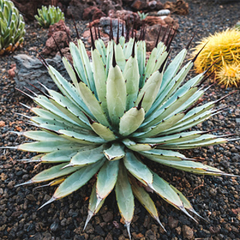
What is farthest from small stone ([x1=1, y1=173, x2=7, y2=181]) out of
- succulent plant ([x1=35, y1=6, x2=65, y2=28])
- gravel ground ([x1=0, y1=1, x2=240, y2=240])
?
succulent plant ([x1=35, y1=6, x2=65, y2=28])

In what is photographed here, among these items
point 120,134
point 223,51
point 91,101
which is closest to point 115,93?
point 91,101

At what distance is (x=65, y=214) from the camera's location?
160cm

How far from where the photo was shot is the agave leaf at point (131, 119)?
122 centimetres

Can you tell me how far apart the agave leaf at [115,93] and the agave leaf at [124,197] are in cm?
42

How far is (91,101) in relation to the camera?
1366 millimetres

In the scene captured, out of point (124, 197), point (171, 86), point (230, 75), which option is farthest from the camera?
point (230, 75)

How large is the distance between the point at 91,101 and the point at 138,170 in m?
0.56

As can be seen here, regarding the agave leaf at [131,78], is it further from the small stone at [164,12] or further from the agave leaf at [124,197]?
the small stone at [164,12]

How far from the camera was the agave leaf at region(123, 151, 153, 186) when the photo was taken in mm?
1207

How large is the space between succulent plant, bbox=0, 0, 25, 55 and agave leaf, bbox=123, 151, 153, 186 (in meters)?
3.39

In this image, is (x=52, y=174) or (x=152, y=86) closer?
(x=152, y=86)

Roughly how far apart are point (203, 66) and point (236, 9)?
15.3 ft

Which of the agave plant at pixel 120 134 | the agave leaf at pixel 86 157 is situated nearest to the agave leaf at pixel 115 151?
the agave plant at pixel 120 134

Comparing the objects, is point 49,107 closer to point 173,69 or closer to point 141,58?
point 141,58
